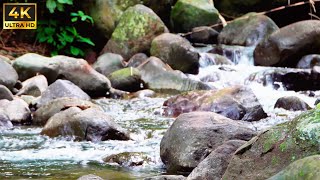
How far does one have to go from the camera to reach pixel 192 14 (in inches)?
514

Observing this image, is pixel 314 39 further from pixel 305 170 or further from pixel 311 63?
pixel 305 170

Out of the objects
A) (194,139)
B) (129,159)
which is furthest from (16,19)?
(194,139)

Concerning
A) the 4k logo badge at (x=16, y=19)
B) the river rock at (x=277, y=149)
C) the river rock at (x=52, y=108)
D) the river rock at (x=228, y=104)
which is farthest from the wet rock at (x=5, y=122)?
the 4k logo badge at (x=16, y=19)

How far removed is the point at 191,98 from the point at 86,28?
592 centimetres

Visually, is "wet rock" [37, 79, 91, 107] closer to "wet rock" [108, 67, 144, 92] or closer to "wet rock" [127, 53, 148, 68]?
"wet rock" [108, 67, 144, 92]

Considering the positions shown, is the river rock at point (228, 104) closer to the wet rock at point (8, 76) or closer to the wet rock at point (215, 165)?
the wet rock at point (8, 76)

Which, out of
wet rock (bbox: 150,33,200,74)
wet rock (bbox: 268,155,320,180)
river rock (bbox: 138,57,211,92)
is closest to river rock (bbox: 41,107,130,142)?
wet rock (bbox: 268,155,320,180)

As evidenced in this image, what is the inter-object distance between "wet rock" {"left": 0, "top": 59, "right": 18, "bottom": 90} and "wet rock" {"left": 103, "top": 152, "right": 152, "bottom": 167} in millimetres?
4226

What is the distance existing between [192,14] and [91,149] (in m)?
8.53

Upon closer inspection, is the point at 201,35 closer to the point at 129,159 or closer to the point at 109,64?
the point at 109,64

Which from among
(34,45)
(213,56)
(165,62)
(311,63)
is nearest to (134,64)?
(165,62)

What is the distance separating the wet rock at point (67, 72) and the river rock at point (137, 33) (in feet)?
8.76

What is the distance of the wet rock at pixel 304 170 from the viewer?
2.20 meters

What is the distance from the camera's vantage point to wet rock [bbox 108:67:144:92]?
9.48 metres
